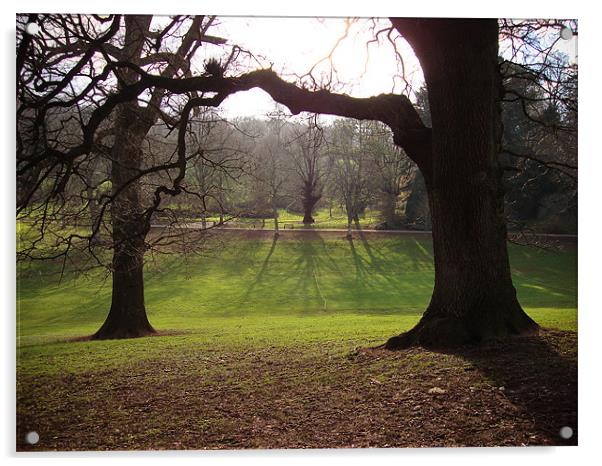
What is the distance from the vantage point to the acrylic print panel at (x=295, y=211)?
335cm

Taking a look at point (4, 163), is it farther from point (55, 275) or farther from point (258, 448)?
point (258, 448)

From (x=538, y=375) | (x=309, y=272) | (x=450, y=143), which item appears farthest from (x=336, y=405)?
(x=309, y=272)

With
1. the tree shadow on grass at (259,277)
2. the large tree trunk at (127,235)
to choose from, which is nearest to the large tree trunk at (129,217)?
the large tree trunk at (127,235)

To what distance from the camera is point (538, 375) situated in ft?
10.9

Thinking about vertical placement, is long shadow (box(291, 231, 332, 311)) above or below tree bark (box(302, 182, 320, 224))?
below

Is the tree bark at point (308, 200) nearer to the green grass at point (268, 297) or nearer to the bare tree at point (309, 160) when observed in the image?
the bare tree at point (309, 160)

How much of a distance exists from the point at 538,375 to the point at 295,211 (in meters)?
2.55

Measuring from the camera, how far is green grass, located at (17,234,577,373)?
3.96m

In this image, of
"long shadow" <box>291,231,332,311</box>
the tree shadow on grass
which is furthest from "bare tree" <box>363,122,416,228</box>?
the tree shadow on grass

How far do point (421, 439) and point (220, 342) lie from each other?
6.80 ft

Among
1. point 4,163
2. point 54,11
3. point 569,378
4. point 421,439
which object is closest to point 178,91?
point 54,11

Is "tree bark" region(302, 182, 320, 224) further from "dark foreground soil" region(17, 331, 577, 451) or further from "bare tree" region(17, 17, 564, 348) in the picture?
"dark foreground soil" region(17, 331, 577, 451)

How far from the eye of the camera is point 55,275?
4.11m

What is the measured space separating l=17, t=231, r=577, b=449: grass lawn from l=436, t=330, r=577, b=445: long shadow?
18mm
